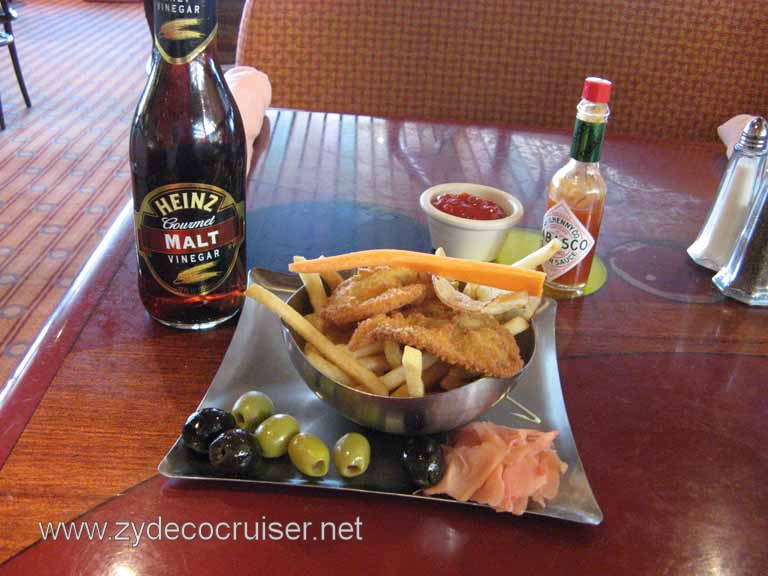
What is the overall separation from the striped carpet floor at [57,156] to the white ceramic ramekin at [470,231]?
55.3 inches

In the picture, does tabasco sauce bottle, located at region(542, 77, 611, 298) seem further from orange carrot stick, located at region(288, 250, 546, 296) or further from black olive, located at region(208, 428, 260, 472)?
black olive, located at region(208, 428, 260, 472)

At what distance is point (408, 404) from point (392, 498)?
82 millimetres

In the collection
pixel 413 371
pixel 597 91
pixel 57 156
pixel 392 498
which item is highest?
pixel 597 91

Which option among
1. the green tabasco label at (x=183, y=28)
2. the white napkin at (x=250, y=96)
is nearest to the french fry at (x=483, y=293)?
the green tabasco label at (x=183, y=28)

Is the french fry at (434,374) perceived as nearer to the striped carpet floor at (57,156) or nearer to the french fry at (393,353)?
the french fry at (393,353)

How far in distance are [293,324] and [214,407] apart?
0.39 feet

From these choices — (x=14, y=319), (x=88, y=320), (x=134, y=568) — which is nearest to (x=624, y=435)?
(x=134, y=568)

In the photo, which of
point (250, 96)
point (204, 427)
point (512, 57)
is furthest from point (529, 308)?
point (512, 57)

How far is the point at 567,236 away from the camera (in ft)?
3.01

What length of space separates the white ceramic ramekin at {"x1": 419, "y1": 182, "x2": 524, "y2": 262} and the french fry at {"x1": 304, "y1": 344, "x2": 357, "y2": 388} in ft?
1.22

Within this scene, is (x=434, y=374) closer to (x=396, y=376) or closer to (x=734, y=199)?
(x=396, y=376)

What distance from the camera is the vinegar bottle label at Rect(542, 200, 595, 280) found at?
91 centimetres

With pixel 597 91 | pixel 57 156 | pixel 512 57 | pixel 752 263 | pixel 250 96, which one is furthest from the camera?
pixel 57 156

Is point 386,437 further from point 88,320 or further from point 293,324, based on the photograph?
point 88,320
